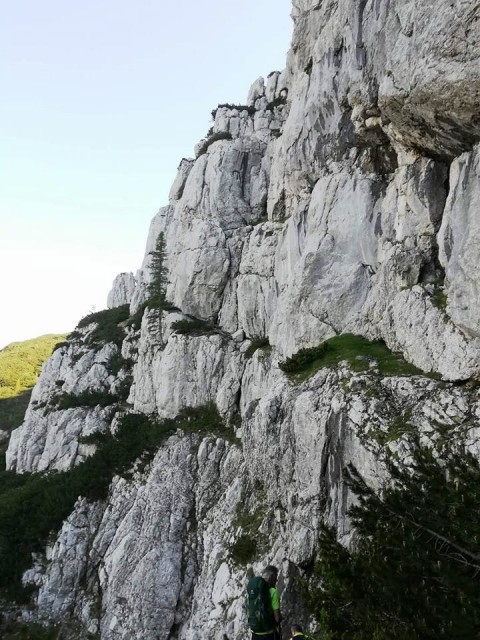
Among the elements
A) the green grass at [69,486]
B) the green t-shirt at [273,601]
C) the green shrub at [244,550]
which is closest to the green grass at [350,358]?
the green shrub at [244,550]

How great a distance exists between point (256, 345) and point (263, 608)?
2197 centimetres

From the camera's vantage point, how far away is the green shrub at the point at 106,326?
4809 centimetres

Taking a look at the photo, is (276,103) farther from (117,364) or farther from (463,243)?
(463,243)

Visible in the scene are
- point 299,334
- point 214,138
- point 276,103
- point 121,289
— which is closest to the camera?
point 299,334

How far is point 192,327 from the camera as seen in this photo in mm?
36469

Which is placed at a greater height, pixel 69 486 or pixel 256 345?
→ pixel 256 345

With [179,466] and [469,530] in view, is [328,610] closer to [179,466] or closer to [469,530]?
[469,530]

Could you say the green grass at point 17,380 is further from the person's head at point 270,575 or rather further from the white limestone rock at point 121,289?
the person's head at point 270,575

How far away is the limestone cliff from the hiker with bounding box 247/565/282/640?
16.6 ft

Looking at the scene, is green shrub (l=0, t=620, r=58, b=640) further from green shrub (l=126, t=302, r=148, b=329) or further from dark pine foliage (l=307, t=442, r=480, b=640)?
green shrub (l=126, t=302, r=148, b=329)

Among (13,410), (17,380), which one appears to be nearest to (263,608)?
(13,410)

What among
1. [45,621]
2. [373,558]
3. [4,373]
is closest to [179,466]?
[45,621]

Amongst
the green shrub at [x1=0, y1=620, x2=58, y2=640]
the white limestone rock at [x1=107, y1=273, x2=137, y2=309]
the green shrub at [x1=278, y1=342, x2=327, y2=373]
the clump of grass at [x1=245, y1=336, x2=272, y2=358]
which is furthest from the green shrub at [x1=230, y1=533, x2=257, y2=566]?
the white limestone rock at [x1=107, y1=273, x2=137, y2=309]

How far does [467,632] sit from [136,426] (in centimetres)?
3021
